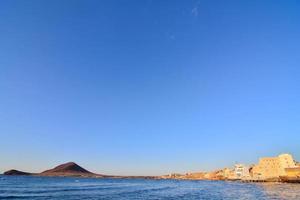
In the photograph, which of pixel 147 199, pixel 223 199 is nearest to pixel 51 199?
pixel 147 199

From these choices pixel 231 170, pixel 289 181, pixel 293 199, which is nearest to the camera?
pixel 293 199

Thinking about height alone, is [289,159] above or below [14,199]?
above

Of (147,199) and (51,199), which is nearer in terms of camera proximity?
(51,199)

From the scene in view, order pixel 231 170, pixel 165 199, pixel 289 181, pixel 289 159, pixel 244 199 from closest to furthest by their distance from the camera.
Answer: pixel 244 199, pixel 165 199, pixel 289 181, pixel 289 159, pixel 231 170

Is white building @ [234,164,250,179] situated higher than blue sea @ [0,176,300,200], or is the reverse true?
white building @ [234,164,250,179]

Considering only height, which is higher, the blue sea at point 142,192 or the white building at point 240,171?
the white building at point 240,171

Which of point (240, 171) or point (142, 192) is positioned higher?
point (240, 171)

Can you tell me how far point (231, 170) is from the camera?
655 feet

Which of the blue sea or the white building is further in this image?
the white building

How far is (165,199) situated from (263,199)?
1528 centimetres

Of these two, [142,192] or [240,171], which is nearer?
[142,192]

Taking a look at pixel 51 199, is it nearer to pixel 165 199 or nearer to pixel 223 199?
pixel 165 199

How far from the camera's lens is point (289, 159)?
5487 inches

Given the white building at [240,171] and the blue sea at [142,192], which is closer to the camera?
the blue sea at [142,192]
